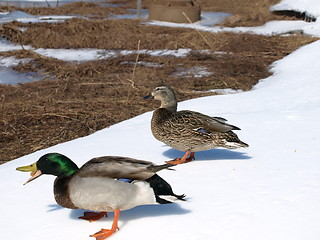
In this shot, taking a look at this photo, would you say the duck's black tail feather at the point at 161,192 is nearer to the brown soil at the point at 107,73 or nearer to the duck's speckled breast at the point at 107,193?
the duck's speckled breast at the point at 107,193

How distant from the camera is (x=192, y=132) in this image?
15.4 ft

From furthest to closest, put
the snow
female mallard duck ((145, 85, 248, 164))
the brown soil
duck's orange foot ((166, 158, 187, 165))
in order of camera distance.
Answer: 1. the snow
2. the brown soil
3. duck's orange foot ((166, 158, 187, 165))
4. female mallard duck ((145, 85, 248, 164))

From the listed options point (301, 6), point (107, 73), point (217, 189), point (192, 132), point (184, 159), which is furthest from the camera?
point (301, 6)

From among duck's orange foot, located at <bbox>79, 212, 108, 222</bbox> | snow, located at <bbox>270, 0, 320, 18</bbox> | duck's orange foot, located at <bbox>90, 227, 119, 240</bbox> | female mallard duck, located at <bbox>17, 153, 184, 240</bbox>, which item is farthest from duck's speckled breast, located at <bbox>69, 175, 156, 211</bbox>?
snow, located at <bbox>270, 0, 320, 18</bbox>

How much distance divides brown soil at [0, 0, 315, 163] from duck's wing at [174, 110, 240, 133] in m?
2.40

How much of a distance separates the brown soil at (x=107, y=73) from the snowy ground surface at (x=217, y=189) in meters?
1.09

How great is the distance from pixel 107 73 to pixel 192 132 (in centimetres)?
691

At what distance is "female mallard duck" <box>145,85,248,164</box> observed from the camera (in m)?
4.67

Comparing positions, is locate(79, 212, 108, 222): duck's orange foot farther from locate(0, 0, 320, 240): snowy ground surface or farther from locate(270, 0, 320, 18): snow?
locate(270, 0, 320, 18): snow

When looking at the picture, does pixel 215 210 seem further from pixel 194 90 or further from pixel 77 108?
pixel 194 90

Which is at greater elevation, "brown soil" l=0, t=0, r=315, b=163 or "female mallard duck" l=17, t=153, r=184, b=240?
"female mallard duck" l=17, t=153, r=184, b=240

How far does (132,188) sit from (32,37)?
41.1ft

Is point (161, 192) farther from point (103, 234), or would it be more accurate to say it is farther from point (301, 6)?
point (301, 6)

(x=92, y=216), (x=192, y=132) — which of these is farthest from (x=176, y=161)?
(x=92, y=216)
